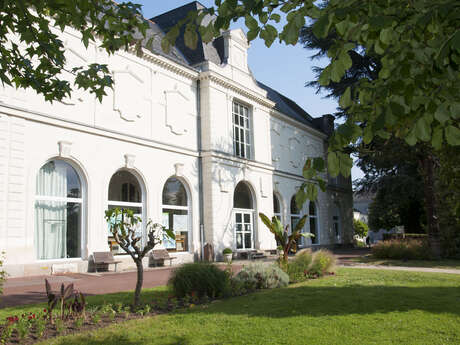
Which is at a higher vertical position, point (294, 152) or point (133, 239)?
point (294, 152)

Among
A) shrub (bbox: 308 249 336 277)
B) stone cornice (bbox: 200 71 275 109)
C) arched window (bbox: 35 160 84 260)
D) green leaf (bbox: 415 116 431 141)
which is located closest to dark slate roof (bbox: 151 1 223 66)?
stone cornice (bbox: 200 71 275 109)

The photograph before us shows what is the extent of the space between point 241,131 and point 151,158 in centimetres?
724

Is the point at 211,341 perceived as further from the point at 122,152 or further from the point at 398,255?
the point at 398,255

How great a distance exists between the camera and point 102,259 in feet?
50.3

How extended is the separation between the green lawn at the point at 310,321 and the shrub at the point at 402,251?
10550 mm

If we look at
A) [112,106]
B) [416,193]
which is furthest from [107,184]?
[416,193]

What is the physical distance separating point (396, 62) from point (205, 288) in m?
7.31

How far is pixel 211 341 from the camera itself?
18.5 feet

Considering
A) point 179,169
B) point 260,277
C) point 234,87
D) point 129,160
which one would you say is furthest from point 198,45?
point 260,277

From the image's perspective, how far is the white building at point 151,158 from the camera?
1387 centimetres

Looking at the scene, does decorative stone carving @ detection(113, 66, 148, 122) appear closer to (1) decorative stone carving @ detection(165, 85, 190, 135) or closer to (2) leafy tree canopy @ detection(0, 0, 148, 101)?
(1) decorative stone carving @ detection(165, 85, 190, 135)

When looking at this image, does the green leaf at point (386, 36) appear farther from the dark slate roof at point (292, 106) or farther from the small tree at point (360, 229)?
the small tree at point (360, 229)

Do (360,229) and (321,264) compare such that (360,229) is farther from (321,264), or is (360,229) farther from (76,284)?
(76,284)

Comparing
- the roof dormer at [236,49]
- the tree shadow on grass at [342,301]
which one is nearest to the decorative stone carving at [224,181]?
the roof dormer at [236,49]
